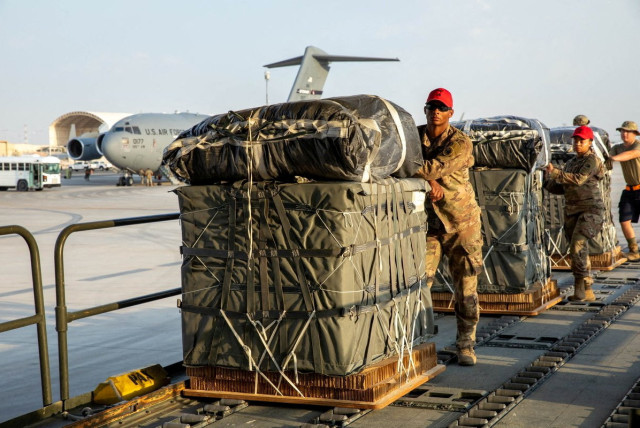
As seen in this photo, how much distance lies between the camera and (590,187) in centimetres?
879

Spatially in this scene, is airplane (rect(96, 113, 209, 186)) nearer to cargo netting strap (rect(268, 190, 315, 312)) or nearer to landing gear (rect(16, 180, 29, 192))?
landing gear (rect(16, 180, 29, 192))

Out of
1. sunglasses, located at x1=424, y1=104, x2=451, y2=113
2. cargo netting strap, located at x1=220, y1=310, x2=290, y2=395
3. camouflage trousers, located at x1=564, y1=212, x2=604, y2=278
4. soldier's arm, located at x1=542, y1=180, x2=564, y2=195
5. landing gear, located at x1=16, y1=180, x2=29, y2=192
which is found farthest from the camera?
landing gear, located at x1=16, y1=180, x2=29, y2=192

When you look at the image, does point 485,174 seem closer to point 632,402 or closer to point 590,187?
point 590,187

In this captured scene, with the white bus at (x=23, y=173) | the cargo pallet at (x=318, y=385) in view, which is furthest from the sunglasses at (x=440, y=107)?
the white bus at (x=23, y=173)

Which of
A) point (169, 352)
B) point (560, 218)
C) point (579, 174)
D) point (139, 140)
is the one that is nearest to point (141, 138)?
point (139, 140)

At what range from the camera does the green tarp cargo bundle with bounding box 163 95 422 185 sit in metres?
4.42

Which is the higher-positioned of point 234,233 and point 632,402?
point 234,233

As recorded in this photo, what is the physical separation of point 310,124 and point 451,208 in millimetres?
1890

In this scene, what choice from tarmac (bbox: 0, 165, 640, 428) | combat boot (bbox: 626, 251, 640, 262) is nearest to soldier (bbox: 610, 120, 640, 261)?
combat boot (bbox: 626, 251, 640, 262)

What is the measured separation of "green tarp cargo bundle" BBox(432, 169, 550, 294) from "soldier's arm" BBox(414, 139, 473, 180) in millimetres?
2030

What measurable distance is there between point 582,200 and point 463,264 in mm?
3336

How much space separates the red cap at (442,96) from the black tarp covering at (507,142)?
6.70 ft

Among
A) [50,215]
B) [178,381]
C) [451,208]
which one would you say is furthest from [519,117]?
[50,215]

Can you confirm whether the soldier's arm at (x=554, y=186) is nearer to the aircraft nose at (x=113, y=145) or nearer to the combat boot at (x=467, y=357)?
the combat boot at (x=467, y=357)
